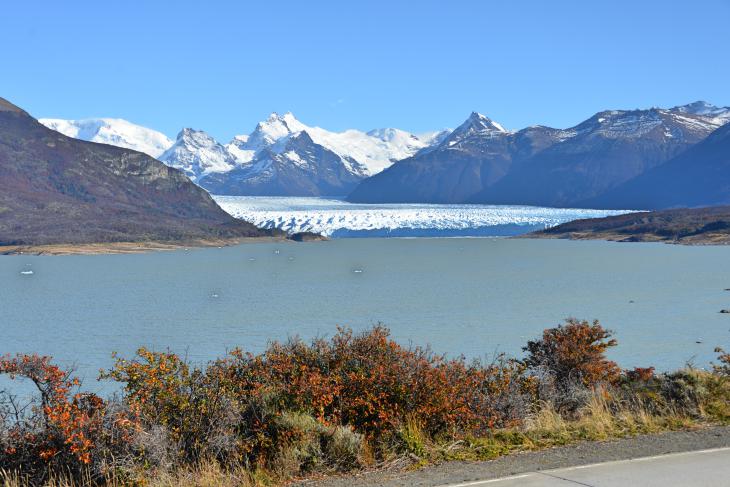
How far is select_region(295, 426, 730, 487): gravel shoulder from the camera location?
935 centimetres

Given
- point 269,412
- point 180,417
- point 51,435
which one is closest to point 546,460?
point 269,412

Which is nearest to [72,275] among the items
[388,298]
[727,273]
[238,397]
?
[388,298]

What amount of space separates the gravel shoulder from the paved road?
27cm

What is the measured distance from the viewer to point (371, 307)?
56.6 meters

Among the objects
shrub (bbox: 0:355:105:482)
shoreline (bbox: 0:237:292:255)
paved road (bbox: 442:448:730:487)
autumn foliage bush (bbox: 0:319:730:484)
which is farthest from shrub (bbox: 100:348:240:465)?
shoreline (bbox: 0:237:292:255)

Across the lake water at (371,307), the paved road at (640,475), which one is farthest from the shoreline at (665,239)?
the paved road at (640,475)

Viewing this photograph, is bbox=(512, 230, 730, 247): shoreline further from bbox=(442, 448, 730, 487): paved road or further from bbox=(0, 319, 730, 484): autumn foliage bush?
bbox=(442, 448, 730, 487): paved road

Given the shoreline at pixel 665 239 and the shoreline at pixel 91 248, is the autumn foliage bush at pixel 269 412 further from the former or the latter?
the shoreline at pixel 665 239

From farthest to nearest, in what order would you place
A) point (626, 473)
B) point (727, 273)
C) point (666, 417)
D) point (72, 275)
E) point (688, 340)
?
point (72, 275) < point (727, 273) < point (688, 340) < point (666, 417) < point (626, 473)

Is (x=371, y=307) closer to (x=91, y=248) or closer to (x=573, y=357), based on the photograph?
(x=573, y=357)

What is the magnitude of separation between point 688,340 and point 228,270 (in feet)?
252

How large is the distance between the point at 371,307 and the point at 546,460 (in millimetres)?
46607

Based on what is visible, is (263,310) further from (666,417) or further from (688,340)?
(666,417)

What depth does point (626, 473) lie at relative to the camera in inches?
361
